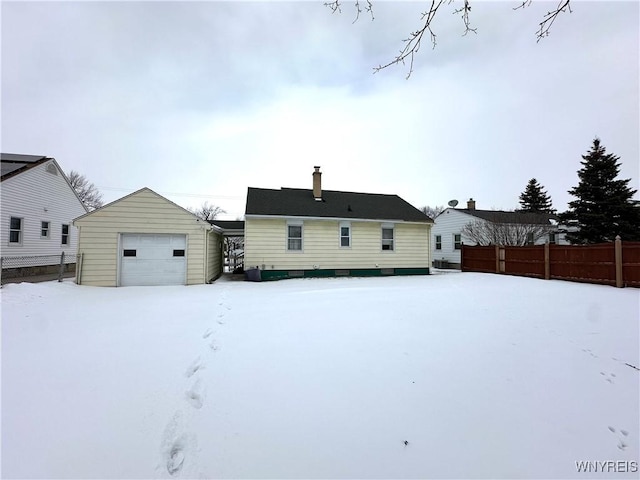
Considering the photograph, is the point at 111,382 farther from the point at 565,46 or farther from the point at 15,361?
the point at 565,46

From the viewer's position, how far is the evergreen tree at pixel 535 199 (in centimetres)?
3688

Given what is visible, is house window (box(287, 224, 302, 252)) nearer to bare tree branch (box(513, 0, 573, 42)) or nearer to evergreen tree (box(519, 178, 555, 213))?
bare tree branch (box(513, 0, 573, 42))

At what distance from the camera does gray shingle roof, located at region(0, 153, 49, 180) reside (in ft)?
46.6

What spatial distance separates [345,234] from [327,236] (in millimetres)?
1080

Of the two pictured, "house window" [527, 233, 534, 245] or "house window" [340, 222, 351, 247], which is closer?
"house window" [340, 222, 351, 247]

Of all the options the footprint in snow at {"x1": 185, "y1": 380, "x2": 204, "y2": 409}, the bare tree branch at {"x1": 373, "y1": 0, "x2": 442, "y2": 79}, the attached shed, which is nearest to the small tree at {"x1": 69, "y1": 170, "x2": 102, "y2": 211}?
the attached shed

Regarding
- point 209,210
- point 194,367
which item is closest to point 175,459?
point 194,367

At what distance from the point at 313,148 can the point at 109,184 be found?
38.2m

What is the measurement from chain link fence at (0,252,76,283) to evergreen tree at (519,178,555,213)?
152ft

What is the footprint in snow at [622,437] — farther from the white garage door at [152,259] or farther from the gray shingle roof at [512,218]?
the gray shingle roof at [512,218]

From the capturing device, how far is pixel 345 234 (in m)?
15.8

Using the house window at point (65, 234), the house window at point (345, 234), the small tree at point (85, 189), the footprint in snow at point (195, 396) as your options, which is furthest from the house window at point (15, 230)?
the small tree at point (85, 189)

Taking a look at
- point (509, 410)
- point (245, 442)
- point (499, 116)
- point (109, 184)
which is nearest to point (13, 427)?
point (245, 442)

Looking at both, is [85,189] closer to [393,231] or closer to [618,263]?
[393,231]
